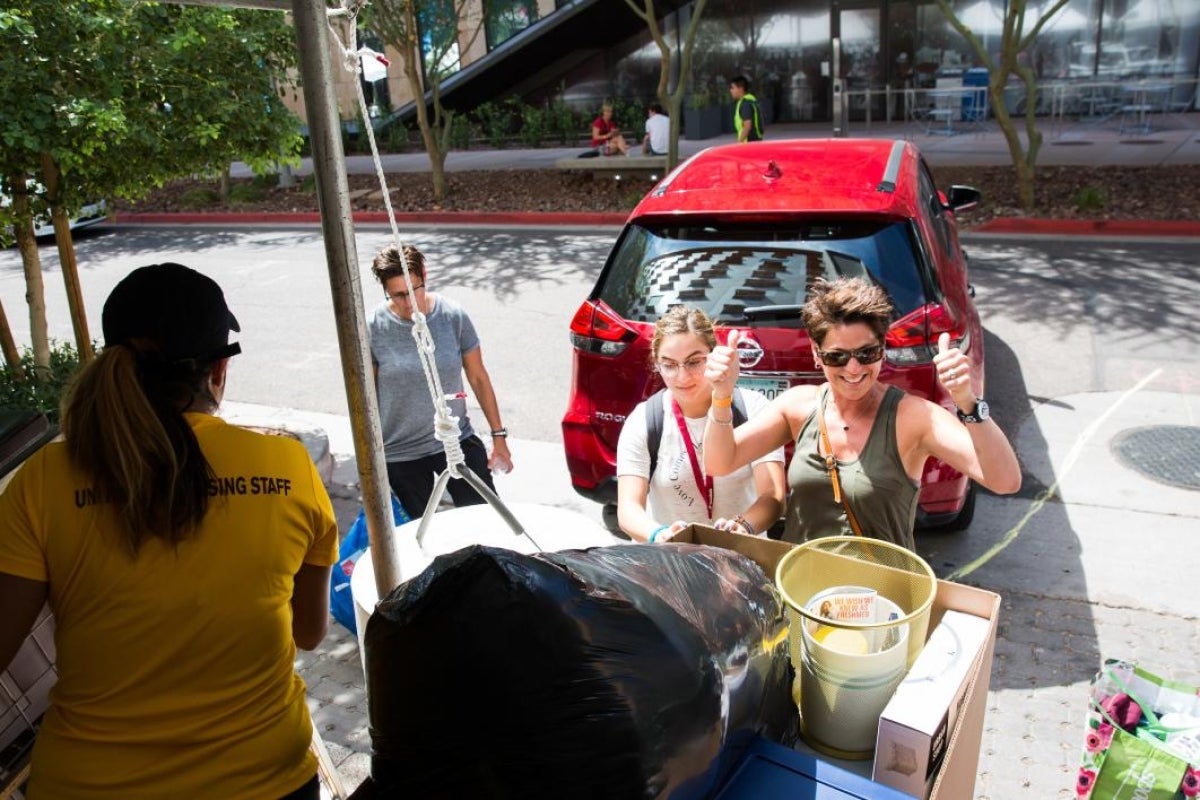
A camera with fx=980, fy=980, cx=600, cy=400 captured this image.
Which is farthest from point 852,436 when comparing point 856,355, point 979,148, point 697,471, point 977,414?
point 979,148

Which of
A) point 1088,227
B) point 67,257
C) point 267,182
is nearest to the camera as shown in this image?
point 67,257

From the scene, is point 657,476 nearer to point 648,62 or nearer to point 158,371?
point 158,371

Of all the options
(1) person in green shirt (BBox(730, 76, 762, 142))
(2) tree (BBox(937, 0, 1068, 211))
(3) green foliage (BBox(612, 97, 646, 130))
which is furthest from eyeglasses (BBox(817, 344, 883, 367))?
(3) green foliage (BBox(612, 97, 646, 130))

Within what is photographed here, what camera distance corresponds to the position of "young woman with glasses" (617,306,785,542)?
3.18m

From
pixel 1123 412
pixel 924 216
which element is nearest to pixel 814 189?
pixel 924 216

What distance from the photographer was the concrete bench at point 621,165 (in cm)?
1531

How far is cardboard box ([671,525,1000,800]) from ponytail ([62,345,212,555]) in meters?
0.99

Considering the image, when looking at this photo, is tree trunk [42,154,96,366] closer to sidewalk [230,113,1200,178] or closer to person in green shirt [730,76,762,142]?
person in green shirt [730,76,762,142]

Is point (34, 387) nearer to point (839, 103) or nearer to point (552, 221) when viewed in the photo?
point (552, 221)

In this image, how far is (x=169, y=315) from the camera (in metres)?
1.85

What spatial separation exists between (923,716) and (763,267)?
9.71ft

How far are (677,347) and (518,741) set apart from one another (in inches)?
79.8

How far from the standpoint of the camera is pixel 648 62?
2259 cm

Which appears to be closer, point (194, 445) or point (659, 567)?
point (659, 567)
